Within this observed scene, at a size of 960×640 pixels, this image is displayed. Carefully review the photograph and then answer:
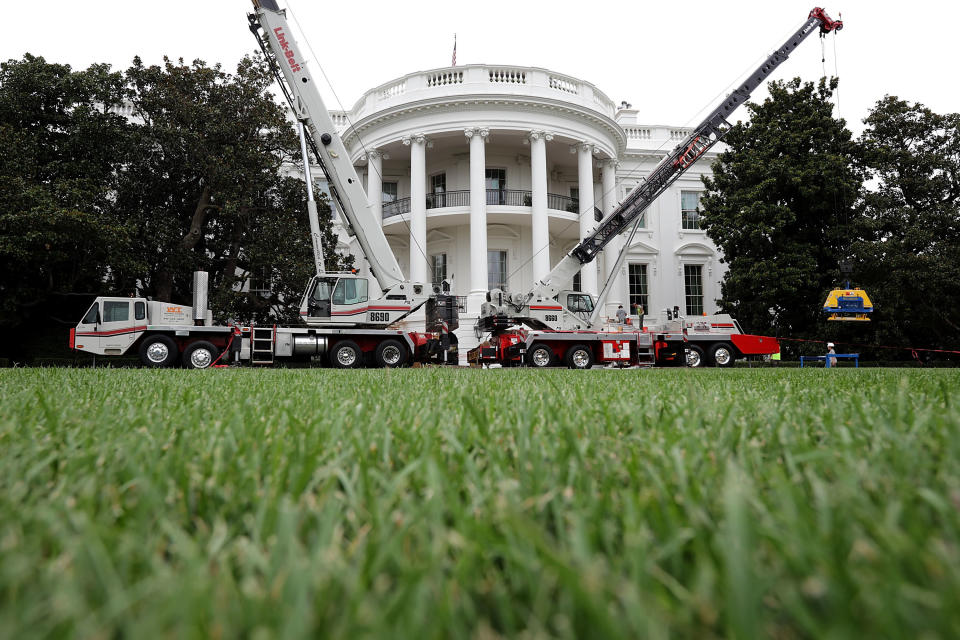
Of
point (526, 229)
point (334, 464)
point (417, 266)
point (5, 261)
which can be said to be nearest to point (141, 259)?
point (5, 261)

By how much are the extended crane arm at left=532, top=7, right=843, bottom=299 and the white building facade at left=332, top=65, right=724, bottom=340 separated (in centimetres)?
356

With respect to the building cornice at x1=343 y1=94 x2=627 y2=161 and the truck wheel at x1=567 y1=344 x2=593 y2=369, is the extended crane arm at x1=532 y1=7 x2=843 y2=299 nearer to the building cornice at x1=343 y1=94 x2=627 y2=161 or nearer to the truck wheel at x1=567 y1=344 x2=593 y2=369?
the truck wheel at x1=567 y1=344 x2=593 y2=369

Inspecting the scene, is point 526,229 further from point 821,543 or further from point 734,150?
point 821,543

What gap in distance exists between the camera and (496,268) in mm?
28297

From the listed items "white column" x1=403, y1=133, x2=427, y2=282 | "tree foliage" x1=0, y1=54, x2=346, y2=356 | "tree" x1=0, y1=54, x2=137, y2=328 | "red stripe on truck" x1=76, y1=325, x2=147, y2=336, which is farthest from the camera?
"white column" x1=403, y1=133, x2=427, y2=282

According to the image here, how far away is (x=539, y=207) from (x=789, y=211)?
10.4 m

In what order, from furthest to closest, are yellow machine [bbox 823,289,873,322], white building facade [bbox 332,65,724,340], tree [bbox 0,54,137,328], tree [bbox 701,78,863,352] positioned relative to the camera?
white building facade [bbox 332,65,724,340], tree [bbox 701,78,863,352], yellow machine [bbox 823,289,873,322], tree [bbox 0,54,137,328]

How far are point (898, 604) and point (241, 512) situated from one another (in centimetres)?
88

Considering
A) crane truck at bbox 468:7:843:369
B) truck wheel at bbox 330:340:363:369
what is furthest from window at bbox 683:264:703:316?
truck wheel at bbox 330:340:363:369

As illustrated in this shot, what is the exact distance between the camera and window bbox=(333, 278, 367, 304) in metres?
15.4

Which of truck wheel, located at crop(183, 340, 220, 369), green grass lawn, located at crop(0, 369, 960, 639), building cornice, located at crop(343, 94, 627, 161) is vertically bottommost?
truck wheel, located at crop(183, 340, 220, 369)

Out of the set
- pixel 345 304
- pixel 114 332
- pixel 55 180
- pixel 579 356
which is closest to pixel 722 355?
pixel 579 356

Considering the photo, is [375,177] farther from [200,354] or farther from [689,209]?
[689,209]

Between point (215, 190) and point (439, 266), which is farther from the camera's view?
point (439, 266)
